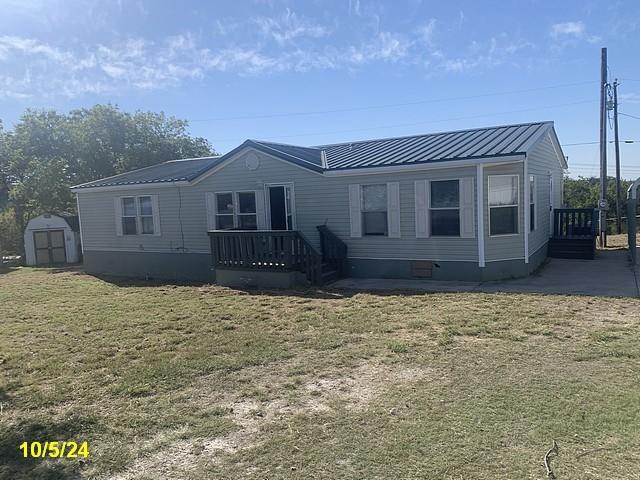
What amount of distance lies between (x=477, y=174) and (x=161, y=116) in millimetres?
23421

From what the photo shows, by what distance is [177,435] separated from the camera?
12.6ft

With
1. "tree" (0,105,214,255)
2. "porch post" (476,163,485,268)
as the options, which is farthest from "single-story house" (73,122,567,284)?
"tree" (0,105,214,255)

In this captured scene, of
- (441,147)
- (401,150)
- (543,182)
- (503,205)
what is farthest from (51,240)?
(543,182)

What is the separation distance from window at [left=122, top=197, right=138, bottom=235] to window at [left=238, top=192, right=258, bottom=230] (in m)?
3.83

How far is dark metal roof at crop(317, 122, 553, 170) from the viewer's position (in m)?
10.4

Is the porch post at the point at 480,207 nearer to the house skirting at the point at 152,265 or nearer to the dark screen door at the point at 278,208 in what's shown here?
the dark screen door at the point at 278,208

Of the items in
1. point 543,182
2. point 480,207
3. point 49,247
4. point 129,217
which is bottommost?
point 49,247

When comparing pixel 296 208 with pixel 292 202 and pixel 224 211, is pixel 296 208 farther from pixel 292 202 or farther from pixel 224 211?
pixel 224 211

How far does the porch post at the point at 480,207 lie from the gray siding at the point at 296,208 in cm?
13

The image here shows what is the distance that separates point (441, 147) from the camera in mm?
11523

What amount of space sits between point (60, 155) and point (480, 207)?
71.8 ft

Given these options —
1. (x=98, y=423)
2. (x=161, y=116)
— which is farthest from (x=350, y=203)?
(x=161, y=116)

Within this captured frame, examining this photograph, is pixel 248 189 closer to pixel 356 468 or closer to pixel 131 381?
pixel 131 381
